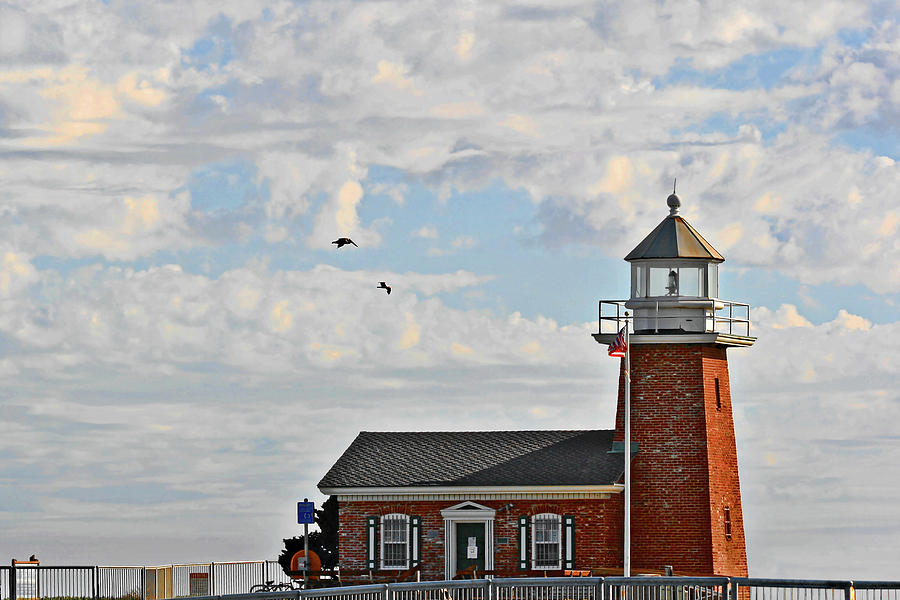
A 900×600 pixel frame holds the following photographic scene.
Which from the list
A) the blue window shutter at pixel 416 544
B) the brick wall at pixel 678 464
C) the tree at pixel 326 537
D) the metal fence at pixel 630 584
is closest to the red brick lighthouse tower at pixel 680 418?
the brick wall at pixel 678 464

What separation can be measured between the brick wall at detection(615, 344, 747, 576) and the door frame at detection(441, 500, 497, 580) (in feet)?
13.2

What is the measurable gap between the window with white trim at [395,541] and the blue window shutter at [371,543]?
0.20m

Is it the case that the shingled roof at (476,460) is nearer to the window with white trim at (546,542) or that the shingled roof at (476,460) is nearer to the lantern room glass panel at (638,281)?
the window with white trim at (546,542)

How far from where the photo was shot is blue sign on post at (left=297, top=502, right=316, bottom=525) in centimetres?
4497

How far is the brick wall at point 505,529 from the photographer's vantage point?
43.6 m

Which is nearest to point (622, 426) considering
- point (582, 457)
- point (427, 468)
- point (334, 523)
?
point (582, 457)

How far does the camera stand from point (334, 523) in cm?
5341

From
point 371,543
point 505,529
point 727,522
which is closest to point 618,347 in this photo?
point 505,529

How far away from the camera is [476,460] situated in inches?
1805

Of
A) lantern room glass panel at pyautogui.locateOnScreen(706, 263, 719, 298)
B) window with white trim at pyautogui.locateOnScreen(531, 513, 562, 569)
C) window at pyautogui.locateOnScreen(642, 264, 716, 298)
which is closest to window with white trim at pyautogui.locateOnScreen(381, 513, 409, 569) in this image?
window with white trim at pyautogui.locateOnScreen(531, 513, 562, 569)

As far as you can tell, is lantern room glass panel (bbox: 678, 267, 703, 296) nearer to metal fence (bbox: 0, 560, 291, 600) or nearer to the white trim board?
the white trim board

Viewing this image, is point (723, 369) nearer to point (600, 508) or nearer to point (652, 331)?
point (652, 331)

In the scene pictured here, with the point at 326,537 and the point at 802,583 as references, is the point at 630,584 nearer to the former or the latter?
the point at 802,583

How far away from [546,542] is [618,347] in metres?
5.74
